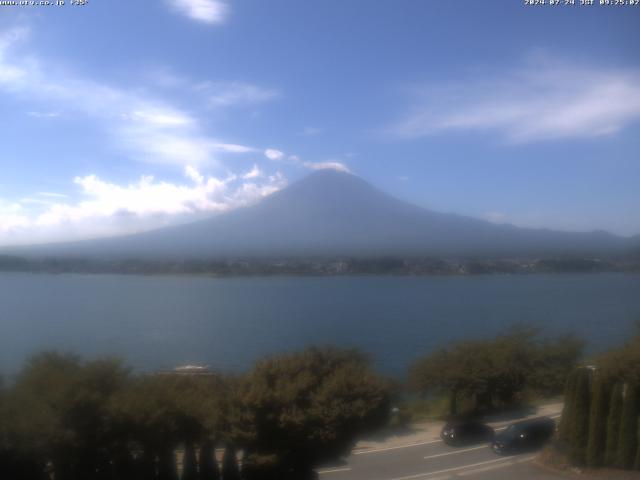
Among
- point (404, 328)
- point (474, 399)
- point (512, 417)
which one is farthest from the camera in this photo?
point (404, 328)

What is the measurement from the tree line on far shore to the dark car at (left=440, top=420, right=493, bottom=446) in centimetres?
201

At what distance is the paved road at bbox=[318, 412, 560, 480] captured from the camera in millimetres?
7508

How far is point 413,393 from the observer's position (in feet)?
44.6

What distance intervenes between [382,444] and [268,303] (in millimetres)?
21289

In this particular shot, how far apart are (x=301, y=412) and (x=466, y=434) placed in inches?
162

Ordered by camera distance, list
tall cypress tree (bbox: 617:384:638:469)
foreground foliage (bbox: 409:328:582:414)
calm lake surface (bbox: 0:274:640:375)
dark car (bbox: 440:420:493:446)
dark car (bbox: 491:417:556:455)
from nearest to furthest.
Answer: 1. tall cypress tree (bbox: 617:384:638:469)
2. dark car (bbox: 491:417:556:455)
3. dark car (bbox: 440:420:493:446)
4. foreground foliage (bbox: 409:328:582:414)
5. calm lake surface (bbox: 0:274:640:375)

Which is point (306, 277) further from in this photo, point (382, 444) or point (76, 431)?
point (76, 431)

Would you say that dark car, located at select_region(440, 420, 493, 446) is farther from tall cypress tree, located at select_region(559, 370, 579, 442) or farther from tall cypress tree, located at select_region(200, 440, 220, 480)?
tall cypress tree, located at select_region(200, 440, 220, 480)

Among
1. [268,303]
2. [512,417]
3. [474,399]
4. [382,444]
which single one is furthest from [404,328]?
[382,444]

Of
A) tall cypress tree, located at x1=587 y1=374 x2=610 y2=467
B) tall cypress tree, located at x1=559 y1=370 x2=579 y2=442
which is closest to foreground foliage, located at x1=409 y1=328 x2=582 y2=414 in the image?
tall cypress tree, located at x1=559 y1=370 x2=579 y2=442

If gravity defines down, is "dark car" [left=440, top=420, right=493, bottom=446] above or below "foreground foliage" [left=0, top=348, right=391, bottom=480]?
below

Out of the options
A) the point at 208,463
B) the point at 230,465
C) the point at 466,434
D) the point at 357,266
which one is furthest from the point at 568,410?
the point at 357,266

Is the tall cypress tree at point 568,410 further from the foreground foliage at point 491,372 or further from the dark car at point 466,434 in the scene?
the foreground foliage at point 491,372

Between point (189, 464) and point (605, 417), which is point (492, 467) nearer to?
point (605, 417)
